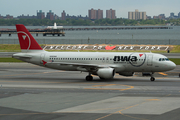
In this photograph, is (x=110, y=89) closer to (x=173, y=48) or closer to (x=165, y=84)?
(x=165, y=84)

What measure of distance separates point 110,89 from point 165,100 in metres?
8.59

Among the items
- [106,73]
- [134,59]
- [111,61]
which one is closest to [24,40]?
[111,61]

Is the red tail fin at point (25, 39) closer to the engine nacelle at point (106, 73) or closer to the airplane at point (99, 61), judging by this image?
the airplane at point (99, 61)

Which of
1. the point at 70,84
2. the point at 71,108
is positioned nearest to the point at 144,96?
the point at 71,108

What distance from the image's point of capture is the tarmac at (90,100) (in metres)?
23.5

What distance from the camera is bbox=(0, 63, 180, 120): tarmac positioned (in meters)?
23.5

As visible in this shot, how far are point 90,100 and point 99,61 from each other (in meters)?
16.3

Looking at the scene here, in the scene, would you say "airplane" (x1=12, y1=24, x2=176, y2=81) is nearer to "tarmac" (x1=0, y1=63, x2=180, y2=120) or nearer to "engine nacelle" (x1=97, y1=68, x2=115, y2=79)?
"engine nacelle" (x1=97, y1=68, x2=115, y2=79)

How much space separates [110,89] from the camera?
36062mm

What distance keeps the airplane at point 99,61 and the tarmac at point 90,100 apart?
125 inches

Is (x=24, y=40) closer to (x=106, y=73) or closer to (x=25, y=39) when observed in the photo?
(x=25, y=39)

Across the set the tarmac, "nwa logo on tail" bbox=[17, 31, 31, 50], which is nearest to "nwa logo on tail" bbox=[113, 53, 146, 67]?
the tarmac

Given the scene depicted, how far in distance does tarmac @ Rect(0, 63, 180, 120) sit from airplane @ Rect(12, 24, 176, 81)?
125 inches

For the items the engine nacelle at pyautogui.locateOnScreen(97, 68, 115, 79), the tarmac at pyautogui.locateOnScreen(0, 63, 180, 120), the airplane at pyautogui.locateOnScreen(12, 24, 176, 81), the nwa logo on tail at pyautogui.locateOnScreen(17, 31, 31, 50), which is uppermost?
the nwa logo on tail at pyautogui.locateOnScreen(17, 31, 31, 50)
